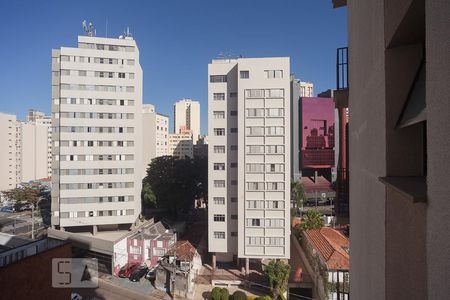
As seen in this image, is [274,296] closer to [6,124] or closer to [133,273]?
[133,273]

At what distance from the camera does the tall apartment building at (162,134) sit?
222 ft

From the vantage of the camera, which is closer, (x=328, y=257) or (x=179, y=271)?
(x=328, y=257)

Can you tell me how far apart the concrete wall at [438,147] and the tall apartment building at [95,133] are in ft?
102

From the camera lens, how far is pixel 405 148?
2395 mm

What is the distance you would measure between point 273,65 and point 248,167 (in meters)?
8.81

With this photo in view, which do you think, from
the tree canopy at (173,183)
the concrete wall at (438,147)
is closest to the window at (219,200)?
the tree canopy at (173,183)

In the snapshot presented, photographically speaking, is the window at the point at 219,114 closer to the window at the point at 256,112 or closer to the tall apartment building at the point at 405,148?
the window at the point at 256,112

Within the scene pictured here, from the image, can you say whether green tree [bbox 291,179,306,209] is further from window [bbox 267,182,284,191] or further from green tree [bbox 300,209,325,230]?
window [bbox 267,182,284,191]

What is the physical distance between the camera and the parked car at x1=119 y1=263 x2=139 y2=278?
23447 millimetres

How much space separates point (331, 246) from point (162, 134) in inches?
2214

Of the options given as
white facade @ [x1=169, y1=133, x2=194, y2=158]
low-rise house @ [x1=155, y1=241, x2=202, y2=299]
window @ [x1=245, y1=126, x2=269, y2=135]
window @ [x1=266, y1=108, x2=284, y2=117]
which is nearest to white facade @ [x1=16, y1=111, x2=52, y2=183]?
white facade @ [x1=169, y1=133, x2=194, y2=158]

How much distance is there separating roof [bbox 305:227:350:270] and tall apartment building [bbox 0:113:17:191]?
206ft

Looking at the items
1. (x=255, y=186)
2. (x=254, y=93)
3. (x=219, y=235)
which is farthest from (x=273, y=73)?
(x=219, y=235)

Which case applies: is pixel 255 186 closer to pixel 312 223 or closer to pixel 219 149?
pixel 219 149
